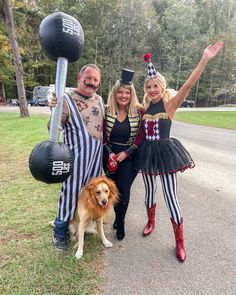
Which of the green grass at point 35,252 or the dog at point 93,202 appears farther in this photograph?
the dog at point 93,202

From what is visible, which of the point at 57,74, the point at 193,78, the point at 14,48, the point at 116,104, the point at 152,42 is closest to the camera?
the point at 57,74

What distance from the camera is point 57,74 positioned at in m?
2.74

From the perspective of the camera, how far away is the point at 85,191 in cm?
334

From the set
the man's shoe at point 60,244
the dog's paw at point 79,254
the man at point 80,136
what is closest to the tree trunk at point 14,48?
the man at point 80,136

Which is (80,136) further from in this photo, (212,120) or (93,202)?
(212,120)

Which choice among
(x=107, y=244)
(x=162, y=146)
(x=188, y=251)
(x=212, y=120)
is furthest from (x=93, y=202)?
(x=212, y=120)

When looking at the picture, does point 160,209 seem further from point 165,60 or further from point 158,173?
point 165,60

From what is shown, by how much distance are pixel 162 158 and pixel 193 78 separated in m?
0.94

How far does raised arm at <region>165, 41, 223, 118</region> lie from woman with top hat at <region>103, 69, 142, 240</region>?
1.29 feet

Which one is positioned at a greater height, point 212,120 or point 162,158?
point 162,158

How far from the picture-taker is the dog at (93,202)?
130 inches

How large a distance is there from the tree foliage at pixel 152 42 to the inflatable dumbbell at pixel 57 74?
28.4 meters

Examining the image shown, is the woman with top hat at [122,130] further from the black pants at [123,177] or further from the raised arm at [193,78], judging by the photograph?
the raised arm at [193,78]

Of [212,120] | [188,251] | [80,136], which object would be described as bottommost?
[212,120]
